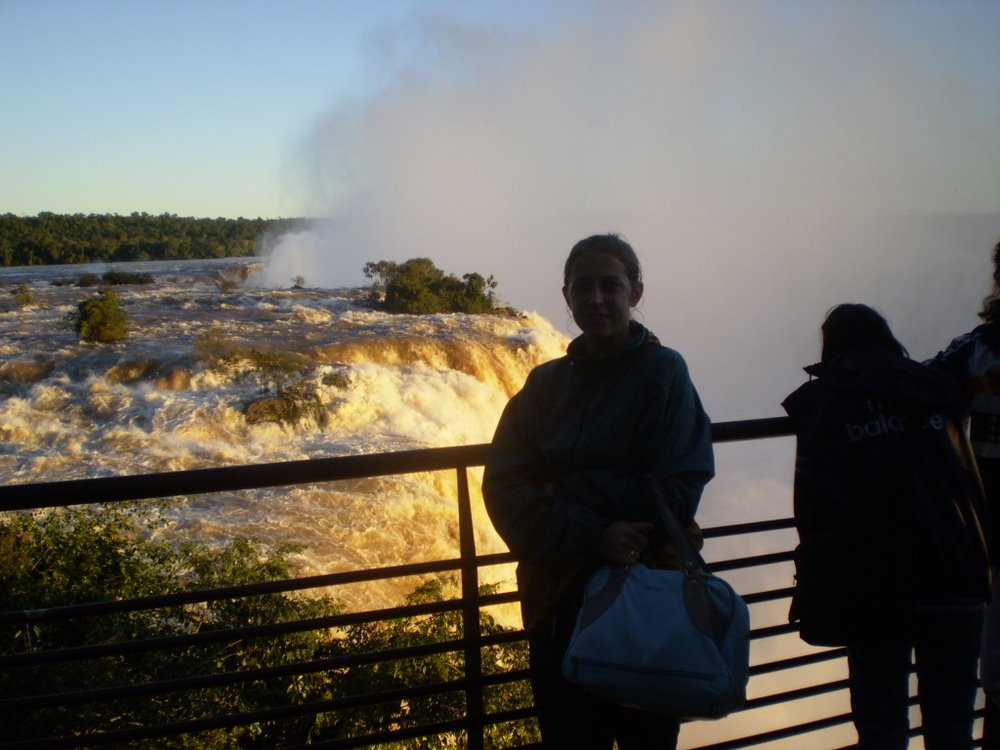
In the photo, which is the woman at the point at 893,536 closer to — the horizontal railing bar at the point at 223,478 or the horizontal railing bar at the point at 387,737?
the horizontal railing bar at the point at 223,478

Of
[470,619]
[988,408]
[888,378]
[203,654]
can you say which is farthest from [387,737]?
[203,654]

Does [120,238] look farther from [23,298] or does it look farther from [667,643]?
A: [667,643]

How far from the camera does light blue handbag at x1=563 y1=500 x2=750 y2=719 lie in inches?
71.9

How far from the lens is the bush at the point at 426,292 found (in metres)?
33.7

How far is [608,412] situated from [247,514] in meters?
13.3

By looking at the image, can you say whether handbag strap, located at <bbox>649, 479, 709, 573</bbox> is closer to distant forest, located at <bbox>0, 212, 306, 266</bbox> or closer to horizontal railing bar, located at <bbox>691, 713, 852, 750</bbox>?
horizontal railing bar, located at <bbox>691, 713, 852, 750</bbox>

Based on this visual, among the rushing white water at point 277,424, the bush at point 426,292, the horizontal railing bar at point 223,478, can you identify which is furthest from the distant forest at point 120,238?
the horizontal railing bar at point 223,478

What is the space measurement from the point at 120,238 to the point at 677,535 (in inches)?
3896

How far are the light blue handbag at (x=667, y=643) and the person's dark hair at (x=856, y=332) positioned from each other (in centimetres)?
83

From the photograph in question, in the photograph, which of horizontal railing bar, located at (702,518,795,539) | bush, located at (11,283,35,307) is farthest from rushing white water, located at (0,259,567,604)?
horizontal railing bar, located at (702,518,795,539)

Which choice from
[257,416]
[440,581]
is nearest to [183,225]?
[257,416]

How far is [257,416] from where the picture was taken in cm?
1988

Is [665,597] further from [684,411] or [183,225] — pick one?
[183,225]

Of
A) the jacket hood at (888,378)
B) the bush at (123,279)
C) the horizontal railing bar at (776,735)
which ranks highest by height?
the bush at (123,279)
